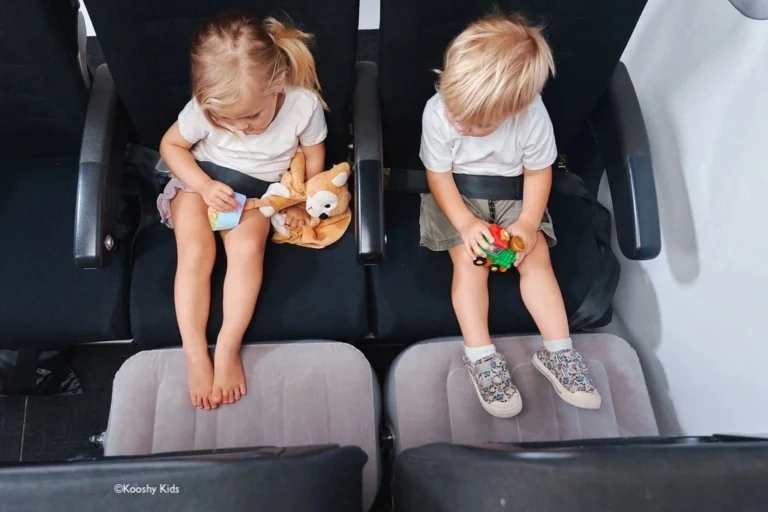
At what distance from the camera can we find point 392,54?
106cm

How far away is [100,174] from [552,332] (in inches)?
34.6

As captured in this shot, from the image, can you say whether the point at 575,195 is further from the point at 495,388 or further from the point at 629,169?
the point at 495,388

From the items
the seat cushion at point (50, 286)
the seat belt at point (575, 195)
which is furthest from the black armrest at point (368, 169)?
the seat cushion at point (50, 286)

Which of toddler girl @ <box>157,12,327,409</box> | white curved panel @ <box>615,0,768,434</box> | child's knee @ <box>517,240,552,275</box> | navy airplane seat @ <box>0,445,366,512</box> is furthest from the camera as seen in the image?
child's knee @ <box>517,240,552,275</box>

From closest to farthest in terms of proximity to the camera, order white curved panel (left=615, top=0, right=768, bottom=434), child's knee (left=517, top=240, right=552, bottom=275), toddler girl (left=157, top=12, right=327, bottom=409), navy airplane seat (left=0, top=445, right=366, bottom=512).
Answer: navy airplane seat (left=0, top=445, right=366, bottom=512) < white curved panel (left=615, top=0, right=768, bottom=434) < toddler girl (left=157, top=12, right=327, bottom=409) < child's knee (left=517, top=240, right=552, bottom=275)

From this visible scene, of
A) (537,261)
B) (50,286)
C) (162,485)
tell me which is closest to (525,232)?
(537,261)

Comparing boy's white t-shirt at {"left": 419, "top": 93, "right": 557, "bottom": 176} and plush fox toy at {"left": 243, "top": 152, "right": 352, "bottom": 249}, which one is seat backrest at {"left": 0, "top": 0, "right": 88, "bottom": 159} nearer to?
plush fox toy at {"left": 243, "top": 152, "right": 352, "bottom": 249}

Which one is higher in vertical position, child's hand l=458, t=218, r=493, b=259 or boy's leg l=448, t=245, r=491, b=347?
A: child's hand l=458, t=218, r=493, b=259

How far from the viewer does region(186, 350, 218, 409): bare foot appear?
3.48ft

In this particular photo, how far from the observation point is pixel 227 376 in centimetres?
107

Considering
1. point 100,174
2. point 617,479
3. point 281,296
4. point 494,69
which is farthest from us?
point 281,296

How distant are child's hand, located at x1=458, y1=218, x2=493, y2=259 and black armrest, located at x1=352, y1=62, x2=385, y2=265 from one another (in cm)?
17

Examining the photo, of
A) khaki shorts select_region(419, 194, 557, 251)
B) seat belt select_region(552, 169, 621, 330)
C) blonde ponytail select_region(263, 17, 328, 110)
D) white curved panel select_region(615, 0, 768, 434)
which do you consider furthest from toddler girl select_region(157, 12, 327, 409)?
white curved panel select_region(615, 0, 768, 434)

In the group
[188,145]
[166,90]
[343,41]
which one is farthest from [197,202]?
[343,41]
